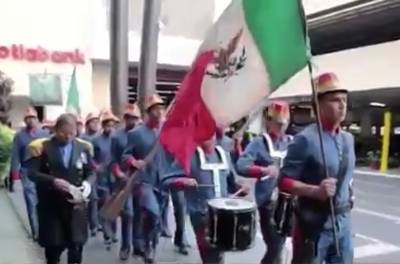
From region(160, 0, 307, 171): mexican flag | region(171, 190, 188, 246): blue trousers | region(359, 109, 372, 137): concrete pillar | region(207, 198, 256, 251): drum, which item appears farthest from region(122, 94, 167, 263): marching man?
region(359, 109, 372, 137): concrete pillar

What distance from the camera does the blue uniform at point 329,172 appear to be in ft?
14.3

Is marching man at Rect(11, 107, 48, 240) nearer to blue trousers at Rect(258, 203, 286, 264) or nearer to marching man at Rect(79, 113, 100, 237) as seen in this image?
marching man at Rect(79, 113, 100, 237)

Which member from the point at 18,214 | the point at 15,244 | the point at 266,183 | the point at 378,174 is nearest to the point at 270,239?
the point at 266,183

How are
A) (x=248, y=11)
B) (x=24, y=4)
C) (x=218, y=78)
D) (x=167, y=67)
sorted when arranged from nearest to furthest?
(x=248, y=11), (x=218, y=78), (x=24, y=4), (x=167, y=67)

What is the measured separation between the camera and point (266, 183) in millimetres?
6621

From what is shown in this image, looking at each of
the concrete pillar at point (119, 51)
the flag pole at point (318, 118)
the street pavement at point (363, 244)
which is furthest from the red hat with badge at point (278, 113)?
the concrete pillar at point (119, 51)

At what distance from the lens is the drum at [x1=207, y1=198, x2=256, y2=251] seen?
498 cm

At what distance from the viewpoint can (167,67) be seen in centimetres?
3456

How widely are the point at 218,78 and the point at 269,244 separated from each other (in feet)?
8.21

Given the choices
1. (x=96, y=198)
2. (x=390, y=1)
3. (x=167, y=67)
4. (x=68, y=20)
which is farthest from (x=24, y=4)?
(x=96, y=198)

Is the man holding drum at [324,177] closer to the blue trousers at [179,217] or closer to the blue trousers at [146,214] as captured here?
the blue trousers at [146,214]

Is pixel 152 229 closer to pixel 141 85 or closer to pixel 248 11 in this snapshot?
pixel 248 11

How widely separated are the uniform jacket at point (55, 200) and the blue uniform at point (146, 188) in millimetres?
1446

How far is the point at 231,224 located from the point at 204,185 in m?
0.74
